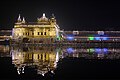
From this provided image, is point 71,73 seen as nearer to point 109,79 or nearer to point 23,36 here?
point 109,79

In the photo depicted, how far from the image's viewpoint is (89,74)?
994cm

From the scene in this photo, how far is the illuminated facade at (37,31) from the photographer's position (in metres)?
43.1

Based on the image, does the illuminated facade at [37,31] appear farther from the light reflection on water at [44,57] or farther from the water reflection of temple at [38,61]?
the water reflection of temple at [38,61]

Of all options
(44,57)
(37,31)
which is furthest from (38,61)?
(37,31)

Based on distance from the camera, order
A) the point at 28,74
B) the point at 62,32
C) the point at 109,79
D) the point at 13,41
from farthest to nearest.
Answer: the point at 62,32 < the point at 13,41 < the point at 28,74 < the point at 109,79

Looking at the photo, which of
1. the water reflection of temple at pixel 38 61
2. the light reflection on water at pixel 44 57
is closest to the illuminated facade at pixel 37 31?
the light reflection on water at pixel 44 57

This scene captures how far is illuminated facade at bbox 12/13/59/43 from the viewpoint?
1695 inches

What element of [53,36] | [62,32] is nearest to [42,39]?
[53,36]

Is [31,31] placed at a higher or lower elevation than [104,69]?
higher

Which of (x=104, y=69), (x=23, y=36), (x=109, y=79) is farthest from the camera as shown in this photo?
(x=23, y=36)

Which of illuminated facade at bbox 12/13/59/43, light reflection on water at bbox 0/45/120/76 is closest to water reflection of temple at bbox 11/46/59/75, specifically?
light reflection on water at bbox 0/45/120/76

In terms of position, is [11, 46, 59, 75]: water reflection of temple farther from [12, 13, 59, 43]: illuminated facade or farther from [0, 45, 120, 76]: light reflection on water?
[12, 13, 59, 43]: illuminated facade

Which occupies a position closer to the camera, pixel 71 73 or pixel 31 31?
pixel 71 73

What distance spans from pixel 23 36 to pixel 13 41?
3255 millimetres
